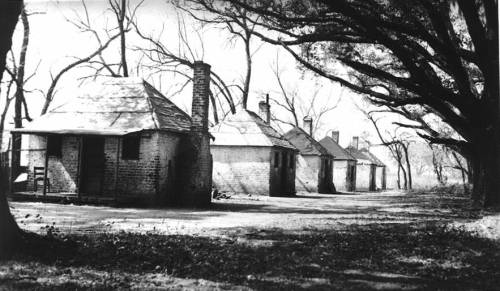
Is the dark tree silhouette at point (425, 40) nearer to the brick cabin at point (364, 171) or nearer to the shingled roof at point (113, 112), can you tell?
the shingled roof at point (113, 112)

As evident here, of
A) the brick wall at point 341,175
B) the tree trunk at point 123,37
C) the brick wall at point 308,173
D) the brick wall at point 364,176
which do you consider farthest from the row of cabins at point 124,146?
the brick wall at point 364,176

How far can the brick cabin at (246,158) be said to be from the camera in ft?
98.1

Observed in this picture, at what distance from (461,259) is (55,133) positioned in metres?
15.5

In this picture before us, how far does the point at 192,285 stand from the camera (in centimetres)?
595

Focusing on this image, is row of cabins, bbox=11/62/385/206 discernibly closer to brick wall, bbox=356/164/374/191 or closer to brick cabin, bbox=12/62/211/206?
brick cabin, bbox=12/62/211/206

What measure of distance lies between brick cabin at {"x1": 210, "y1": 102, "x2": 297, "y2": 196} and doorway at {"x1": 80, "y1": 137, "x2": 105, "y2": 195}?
11.6 metres

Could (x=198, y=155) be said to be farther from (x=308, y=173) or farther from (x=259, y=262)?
(x=308, y=173)

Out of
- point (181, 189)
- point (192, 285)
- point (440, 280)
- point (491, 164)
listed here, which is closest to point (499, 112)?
point (491, 164)

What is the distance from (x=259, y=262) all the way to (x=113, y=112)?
1426 cm

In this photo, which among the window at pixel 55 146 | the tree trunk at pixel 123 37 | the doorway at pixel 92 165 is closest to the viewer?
the doorway at pixel 92 165

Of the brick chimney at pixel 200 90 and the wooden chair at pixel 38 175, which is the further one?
the wooden chair at pixel 38 175

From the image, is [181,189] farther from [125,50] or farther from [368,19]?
[125,50]

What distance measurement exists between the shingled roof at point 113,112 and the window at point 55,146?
657 millimetres

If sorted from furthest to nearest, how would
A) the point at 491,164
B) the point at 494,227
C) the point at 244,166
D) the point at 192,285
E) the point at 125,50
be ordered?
the point at 125,50, the point at 244,166, the point at 491,164, the point at 494,227, the point at 192,285
